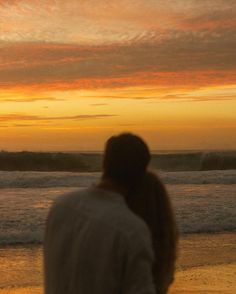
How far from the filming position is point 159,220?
2.33 metres

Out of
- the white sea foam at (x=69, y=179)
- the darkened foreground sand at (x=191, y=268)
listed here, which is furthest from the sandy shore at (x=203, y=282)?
the white sea foam at (x=69, y=179)

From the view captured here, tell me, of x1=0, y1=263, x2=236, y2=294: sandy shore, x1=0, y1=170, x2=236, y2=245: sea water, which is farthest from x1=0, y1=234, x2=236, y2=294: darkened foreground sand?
x1=0, y1=170, x2=236, y2=245: sea water

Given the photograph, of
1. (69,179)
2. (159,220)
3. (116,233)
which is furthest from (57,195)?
(116,233)

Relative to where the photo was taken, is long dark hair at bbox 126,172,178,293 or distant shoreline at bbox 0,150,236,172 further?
distant shoreline at bbox 0,150,236,172

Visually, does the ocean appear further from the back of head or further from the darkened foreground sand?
the back of head

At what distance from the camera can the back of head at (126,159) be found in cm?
223

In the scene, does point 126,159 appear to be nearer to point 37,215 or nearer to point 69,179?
point 37,215

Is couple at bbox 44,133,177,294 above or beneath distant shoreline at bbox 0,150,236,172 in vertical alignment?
above

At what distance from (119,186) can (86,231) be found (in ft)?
0.61

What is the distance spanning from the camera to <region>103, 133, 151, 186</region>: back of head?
7.33 ft

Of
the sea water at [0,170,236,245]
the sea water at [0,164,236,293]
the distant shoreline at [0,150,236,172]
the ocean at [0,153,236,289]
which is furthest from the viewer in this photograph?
the distant shoreline at [0,150,236,172]

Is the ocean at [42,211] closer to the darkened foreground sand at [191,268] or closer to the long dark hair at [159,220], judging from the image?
the darkened foreground sand at [191,268]

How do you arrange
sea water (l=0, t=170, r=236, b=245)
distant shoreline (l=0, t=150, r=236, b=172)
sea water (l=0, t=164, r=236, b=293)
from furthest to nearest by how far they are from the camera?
distant shoreline (l=0, t=150, r=236, b=172)
sea water (l=0, t=170, r=236, b=245)
sea water (l=0, t=164, r=236, b=293)

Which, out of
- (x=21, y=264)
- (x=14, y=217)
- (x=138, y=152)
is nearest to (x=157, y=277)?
(x=138, y=152)
